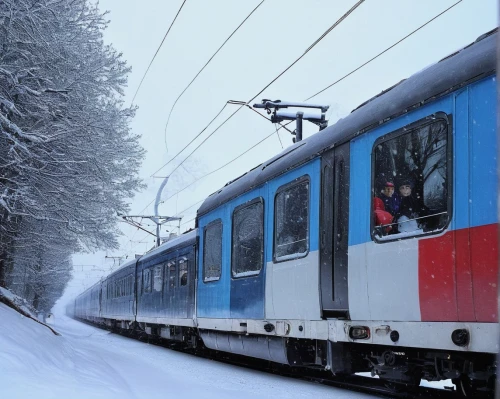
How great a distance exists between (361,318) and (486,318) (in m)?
1.84

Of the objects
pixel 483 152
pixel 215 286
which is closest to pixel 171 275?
pixel 215 286

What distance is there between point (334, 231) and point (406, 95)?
176 cm

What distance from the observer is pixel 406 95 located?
6.05m

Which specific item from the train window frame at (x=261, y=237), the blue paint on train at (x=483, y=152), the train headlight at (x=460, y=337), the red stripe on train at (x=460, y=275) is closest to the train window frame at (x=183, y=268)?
the train window frame at (x=261, y=237)

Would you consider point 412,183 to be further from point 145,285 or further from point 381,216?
point 145,285

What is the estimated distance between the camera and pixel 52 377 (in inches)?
267

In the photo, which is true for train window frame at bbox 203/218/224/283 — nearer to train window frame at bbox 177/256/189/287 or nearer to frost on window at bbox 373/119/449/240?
train window frame at bbox 177/256/189/287

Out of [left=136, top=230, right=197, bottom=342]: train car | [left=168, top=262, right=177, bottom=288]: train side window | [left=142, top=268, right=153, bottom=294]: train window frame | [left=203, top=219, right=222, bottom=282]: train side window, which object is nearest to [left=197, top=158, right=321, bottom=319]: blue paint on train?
[left=203, top=219, right=222, bottom=282]: train side window

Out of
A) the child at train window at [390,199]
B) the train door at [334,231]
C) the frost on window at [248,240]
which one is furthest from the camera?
the frost on window at [248,240]

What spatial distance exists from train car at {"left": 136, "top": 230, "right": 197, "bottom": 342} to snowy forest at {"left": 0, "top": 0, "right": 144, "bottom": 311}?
5.80 feet

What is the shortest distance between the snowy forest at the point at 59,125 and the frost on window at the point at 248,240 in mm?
4582

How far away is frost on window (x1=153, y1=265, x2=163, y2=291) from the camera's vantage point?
1839 cm

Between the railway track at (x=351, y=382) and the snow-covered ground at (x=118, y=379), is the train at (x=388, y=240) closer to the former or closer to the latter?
the snow-covered ground at (x=118, y=379)

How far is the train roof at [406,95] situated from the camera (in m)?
5.18
